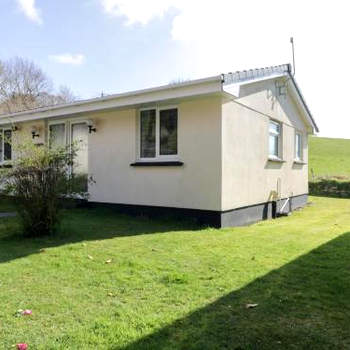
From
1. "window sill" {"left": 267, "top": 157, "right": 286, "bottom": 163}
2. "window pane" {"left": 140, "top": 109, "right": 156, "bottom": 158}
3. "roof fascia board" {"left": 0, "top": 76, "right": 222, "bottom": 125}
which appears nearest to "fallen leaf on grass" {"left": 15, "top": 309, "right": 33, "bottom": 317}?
"roof fascia board" {"left": 0, "top": 76, "right": 222, "bottom": 125}

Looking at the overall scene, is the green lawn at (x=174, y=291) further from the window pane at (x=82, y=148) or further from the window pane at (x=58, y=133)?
the window pane at (x=58, y=133)

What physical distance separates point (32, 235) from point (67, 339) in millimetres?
4373

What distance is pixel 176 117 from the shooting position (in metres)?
8.88

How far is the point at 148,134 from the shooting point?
943cm

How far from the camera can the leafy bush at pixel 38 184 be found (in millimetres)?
6555

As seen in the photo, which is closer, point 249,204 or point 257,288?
point 257,288

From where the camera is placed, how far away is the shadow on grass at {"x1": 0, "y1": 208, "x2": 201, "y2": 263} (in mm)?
5988

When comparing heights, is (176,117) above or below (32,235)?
above

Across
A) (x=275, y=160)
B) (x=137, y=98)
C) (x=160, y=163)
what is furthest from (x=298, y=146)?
(x=137, y=98)

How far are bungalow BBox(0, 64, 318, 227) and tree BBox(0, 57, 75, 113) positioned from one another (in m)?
20.2

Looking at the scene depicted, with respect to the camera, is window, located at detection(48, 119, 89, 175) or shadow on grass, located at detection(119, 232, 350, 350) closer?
shadow on grass, located at detection(119, 232, 350, 350)

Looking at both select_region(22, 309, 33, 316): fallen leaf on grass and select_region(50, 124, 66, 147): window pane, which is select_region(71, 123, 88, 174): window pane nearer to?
select_region(50, 124, 66, 147): window pane

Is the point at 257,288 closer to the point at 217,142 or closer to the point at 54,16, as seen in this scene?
the point at 217,142

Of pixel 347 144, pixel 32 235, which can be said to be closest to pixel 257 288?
pixel 32 235
